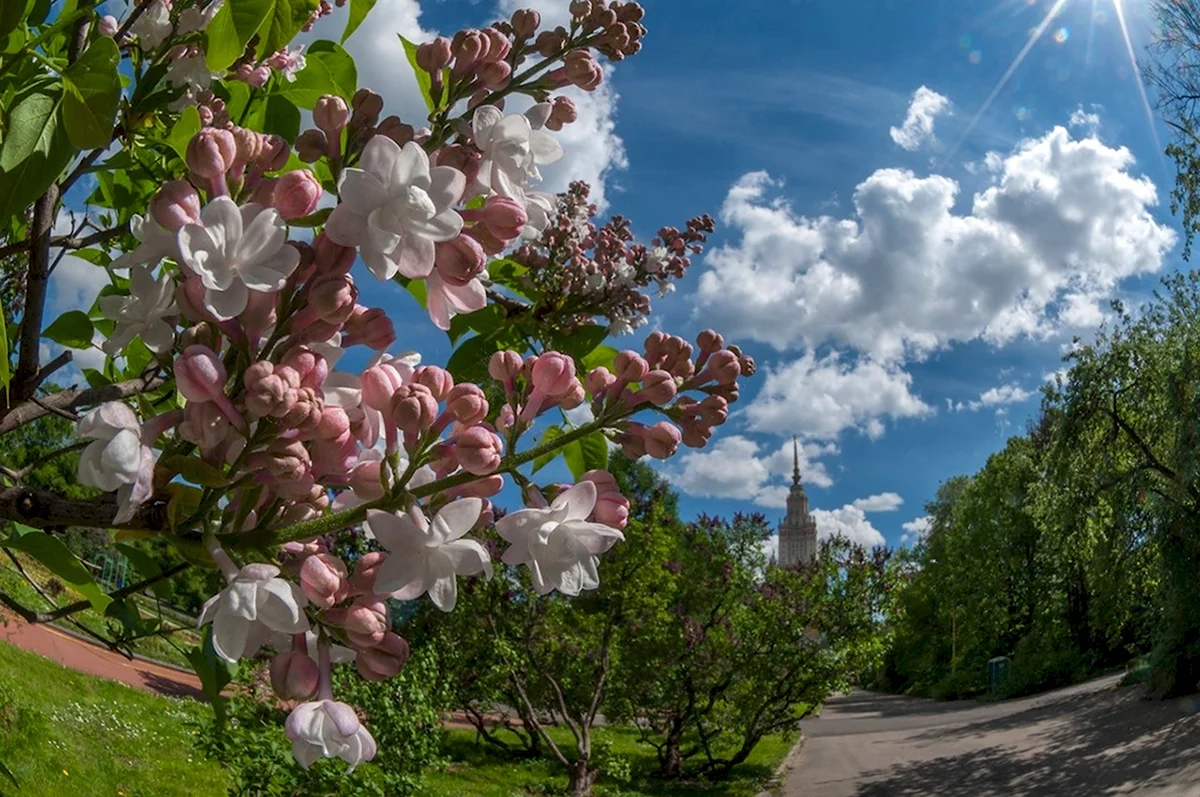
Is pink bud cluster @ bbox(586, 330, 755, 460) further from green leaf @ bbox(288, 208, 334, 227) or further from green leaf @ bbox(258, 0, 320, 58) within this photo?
green leaf @ bbox(258, 0, 320, 58)

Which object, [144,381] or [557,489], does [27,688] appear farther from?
[557,489]

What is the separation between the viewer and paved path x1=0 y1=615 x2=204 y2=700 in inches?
551

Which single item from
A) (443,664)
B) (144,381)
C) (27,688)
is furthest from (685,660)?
(144,381)

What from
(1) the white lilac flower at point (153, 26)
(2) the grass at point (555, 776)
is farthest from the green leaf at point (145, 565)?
(2) the grass at point (555, 776)

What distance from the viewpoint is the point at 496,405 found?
132 centimetres

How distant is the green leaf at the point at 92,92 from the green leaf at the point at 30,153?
0.02 m

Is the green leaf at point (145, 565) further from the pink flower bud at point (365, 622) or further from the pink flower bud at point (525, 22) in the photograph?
the pink flower bud at point (525, 22)

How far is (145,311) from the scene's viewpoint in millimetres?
814

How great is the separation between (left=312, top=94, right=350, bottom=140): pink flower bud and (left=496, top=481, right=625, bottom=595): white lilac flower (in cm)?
43

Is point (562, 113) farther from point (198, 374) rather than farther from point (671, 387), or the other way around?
point (198, 374)

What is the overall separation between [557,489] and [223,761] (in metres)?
5.57

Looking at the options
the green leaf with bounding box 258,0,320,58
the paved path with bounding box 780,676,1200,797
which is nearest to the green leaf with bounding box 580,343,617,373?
the green leaf with bounding box 258,0,320,58

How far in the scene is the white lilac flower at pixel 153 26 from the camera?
5.78ft

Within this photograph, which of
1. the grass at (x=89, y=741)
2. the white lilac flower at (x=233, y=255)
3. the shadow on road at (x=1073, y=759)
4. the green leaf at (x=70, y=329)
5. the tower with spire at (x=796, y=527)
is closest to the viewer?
the white lilac flower at (x=233, y=255)
